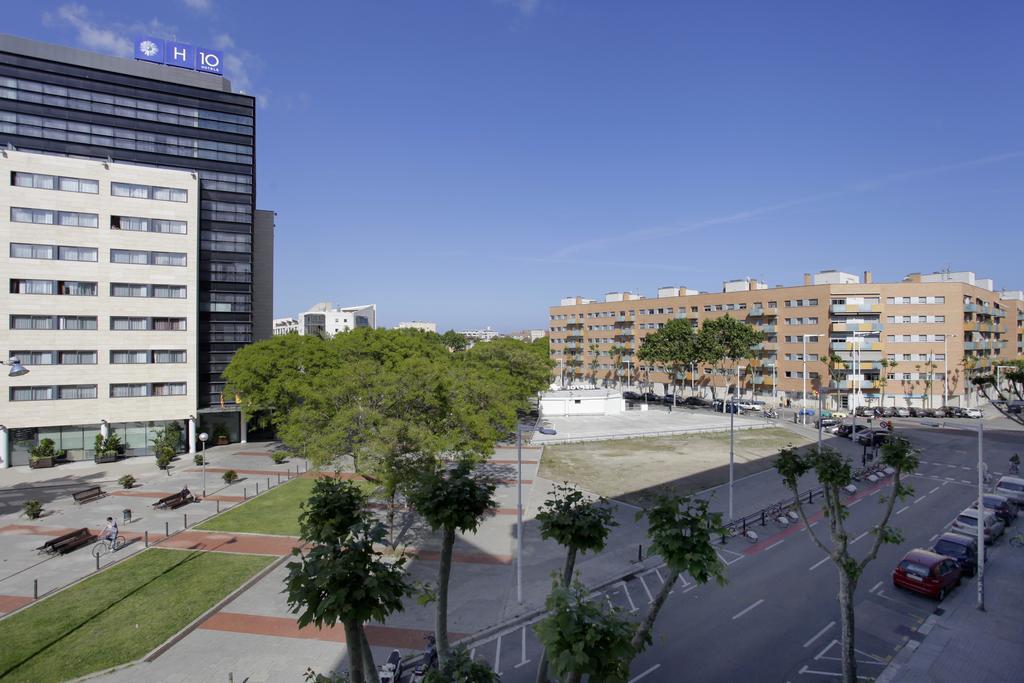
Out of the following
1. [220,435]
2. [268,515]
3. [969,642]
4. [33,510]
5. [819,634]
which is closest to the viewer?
Answer: [969,642]

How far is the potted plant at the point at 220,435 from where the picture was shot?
2071 inches

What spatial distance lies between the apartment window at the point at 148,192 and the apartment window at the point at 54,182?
148 cm

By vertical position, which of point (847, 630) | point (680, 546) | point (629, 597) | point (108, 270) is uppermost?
point (108, 270)

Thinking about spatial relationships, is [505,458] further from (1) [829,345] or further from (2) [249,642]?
(1) [829,345]

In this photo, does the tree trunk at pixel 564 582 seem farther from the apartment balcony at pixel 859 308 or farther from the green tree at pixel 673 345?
the apartment balcony at pixel 859 308

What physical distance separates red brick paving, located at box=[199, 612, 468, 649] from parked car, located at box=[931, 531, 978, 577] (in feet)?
66.6

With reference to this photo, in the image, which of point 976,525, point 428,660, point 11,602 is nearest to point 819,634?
point 428,660

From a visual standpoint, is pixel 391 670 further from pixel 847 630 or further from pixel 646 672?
pixel 847 630

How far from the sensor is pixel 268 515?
30000mm

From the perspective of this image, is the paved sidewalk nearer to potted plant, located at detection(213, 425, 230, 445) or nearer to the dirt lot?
the dirt lot

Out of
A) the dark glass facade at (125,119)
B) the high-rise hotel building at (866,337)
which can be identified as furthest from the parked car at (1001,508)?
the dark glass facade at (125,119)

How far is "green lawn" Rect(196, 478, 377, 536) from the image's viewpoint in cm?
2772

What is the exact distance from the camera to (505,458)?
4722 centimetres

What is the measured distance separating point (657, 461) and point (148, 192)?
49.7 meters
